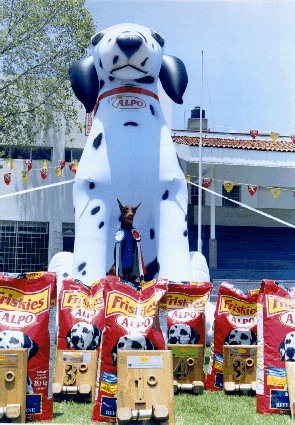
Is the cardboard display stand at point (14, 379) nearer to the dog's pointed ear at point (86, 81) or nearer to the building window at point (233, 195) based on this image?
the dog's pointed ear at point (86, 81)

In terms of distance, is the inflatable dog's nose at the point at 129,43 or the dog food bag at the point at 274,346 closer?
the dog food bag at the point at 274,346

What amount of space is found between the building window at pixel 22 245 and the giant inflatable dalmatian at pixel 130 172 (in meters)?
8.49

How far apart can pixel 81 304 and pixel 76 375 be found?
0.56m

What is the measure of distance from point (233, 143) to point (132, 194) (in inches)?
448

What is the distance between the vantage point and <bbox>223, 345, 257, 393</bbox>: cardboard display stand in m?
4.20

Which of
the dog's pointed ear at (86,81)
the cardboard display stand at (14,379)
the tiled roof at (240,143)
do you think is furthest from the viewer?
the tiled roof at (240,143)

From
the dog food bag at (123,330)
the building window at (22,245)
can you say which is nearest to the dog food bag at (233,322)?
the dog food bag at (123,330)

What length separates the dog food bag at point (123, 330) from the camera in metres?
3.29

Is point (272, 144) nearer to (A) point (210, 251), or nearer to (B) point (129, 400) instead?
(A) point (210, 251)

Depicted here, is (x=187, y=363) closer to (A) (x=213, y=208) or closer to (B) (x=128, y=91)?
(B) (x=128, y=91)

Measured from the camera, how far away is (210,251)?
14.4 metres

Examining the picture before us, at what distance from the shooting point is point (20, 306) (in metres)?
3.40

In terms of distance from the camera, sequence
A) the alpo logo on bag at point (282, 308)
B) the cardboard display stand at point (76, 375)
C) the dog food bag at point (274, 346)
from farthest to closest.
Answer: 1. the cardboard display stand at point (76, 375)
2. the alpo logo on bag at point (282, 308)
3. the dog food bag at point (274, 346)

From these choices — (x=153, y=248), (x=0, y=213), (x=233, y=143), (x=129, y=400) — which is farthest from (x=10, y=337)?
(x=233, y=143)
